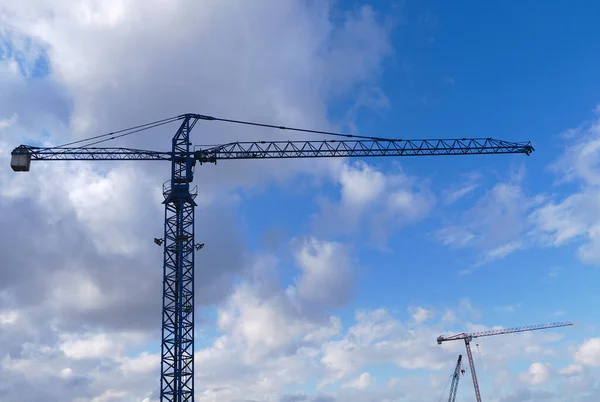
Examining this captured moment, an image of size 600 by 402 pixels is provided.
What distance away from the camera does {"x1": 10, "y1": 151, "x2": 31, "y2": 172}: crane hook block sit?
102613 mm

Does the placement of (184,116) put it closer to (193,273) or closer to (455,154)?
(193,273)

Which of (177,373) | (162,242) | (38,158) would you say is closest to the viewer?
(177,373)

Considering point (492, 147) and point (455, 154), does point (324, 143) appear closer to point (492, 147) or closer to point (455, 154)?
point (455, 154)

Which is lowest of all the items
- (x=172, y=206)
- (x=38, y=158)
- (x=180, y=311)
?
(x=180, y=311)

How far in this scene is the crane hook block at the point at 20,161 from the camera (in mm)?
102613

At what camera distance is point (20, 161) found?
339 feet

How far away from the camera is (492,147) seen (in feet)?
400

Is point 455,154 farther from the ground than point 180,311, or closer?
farther from the ground

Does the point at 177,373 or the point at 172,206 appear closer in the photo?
the point at 177,373

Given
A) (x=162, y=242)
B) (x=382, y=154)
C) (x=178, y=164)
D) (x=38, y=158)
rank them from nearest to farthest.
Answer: (x=162, y=242)
(x=178, y=164)
(x=38, y=158)
(x=382, y=154)

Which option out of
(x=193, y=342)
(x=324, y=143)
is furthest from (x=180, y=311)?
(x=324, y=143)

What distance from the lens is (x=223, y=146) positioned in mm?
106188

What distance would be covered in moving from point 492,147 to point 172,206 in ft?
207

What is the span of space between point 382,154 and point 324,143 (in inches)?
470
